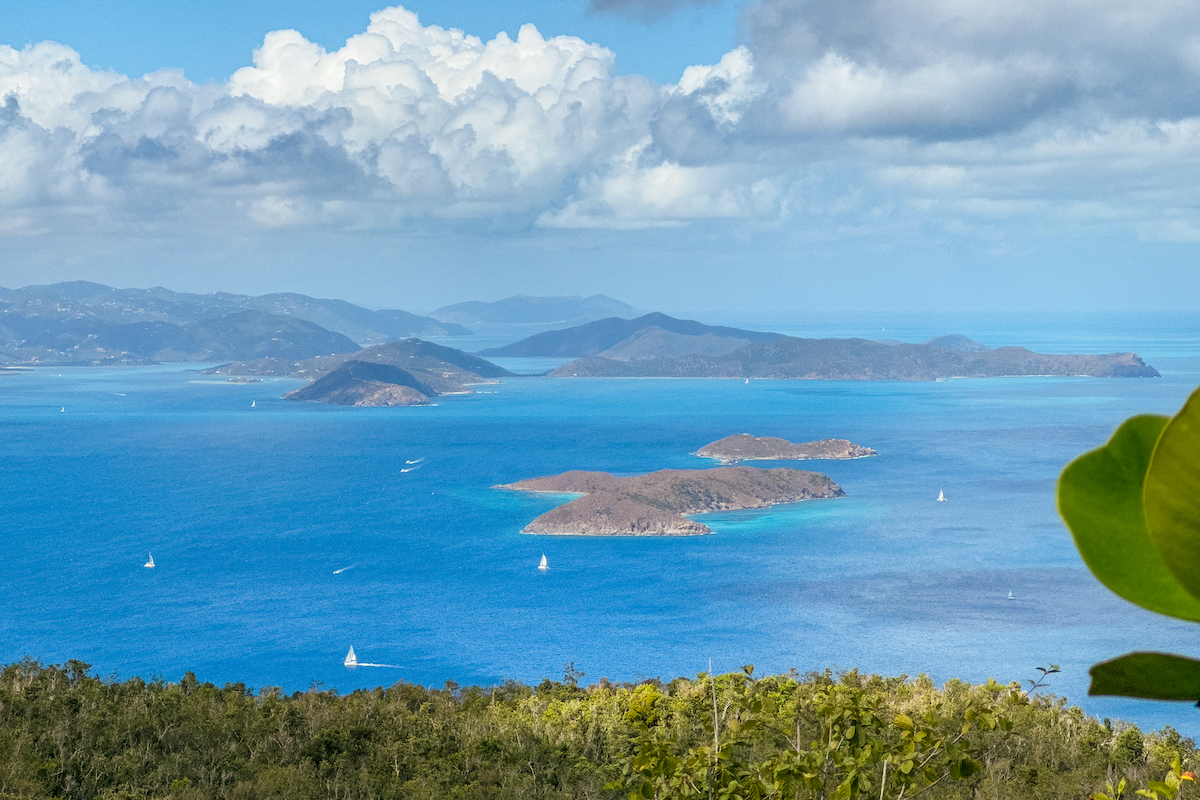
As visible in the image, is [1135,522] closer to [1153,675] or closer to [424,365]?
[1153,675]

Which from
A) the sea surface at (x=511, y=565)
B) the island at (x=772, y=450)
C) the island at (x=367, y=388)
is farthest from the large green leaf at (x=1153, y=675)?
the island at (x=367, y=388)

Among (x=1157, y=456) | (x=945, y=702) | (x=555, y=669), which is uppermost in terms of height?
(x=1157, y=456)

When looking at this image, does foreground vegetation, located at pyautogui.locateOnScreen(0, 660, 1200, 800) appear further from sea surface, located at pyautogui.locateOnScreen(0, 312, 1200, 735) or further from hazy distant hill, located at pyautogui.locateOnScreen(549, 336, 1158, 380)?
hazy distant hill, located at pyautogui.locateOnScreen(549, 336, 1158, 380)

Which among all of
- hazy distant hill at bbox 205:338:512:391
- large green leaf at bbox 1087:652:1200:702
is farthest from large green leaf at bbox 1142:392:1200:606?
hazy distant hill at bbox 205:338:512:391

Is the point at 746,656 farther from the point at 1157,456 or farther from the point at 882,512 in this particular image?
the point at 1157,456

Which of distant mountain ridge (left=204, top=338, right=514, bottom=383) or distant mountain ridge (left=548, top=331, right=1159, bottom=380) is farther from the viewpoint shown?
distant mountain ridge (left=548, top=331, right=1159, bottom=380)

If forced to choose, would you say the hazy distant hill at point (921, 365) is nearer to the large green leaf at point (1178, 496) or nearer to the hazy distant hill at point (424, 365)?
the hazy distant hill at point (424, 365)

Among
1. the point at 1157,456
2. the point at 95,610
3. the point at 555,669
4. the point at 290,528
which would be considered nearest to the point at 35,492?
the point at 290,528
